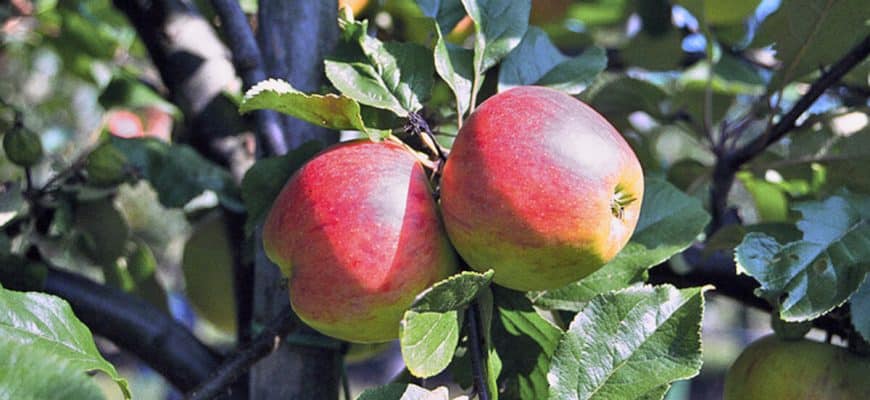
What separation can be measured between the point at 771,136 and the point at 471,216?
1.46 ft

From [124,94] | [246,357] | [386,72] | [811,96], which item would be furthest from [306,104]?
[124,94]

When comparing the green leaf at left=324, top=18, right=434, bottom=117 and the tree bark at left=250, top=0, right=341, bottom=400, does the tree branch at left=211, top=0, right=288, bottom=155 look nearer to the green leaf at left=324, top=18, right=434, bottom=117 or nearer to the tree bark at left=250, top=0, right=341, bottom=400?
the tree bark at left=250, top=0, right=341, bottom=400

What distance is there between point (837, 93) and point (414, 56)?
1.92ft

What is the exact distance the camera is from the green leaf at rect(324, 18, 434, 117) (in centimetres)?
64

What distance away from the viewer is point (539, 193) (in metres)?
0.53

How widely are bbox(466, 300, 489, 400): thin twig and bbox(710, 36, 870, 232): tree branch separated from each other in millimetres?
397

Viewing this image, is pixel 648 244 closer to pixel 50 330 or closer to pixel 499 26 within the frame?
pixel 499 26

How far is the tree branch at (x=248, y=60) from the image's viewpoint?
77 centimetres

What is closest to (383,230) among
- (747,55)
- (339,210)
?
(339,210)

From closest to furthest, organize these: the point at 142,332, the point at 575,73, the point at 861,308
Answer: the point at 861,308 < the point at 575,73 < the point at 142,332

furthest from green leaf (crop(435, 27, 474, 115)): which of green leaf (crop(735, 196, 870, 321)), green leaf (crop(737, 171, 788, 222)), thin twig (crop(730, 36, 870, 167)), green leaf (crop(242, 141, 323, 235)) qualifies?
green leaf (crop(737, 171, 788, 222))

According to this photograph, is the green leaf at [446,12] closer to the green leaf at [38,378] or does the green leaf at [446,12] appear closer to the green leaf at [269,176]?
the green leaf at [269,176]

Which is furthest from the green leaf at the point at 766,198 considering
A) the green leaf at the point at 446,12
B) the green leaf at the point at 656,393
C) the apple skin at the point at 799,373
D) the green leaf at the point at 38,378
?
the green leaf at the point at 38,378

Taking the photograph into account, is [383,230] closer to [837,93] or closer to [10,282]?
[10,282]
